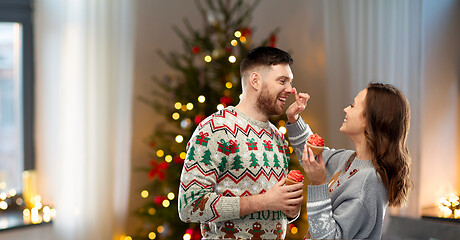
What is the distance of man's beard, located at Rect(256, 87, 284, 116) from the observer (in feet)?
6.84

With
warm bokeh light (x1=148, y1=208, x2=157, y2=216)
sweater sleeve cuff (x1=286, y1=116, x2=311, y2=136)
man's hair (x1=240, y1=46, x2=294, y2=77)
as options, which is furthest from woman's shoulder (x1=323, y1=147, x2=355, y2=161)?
warm bokeh light (x1=148, y1=208, x2=157, y2=216)

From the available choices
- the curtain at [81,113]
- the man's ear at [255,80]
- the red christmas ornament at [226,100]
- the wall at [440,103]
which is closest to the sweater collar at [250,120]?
the man's ear at [255,80]

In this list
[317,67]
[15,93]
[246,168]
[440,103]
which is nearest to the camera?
[246,168]

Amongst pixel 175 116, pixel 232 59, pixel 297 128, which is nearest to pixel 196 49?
pixel 232 59

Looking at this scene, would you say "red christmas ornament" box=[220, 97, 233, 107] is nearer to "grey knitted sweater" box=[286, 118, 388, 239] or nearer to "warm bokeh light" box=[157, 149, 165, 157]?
"warm bokeh light" box=[157, 149, 165, 157]

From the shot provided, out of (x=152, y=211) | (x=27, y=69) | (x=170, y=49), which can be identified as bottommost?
(x=152, y=211)

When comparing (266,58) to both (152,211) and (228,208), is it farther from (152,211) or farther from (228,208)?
(152,211)

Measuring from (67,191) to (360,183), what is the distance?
2342 mm

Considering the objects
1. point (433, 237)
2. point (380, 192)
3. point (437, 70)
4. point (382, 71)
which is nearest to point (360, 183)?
point (380, 192)

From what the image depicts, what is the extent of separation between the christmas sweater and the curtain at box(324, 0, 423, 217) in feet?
6.21

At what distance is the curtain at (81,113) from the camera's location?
11.6 feet

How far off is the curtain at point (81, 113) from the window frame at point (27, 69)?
0.48 ft

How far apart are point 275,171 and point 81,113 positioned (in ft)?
6.59

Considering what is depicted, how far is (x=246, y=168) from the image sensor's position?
1985 mm
